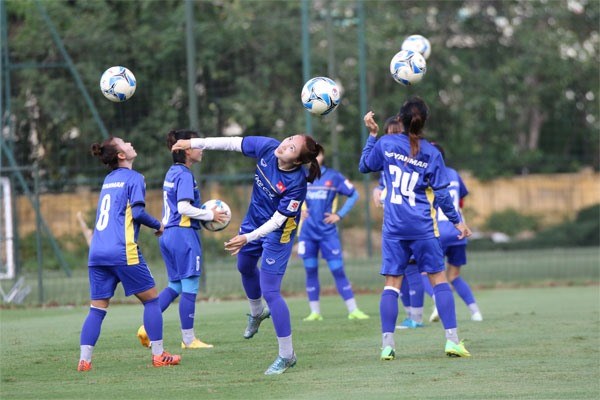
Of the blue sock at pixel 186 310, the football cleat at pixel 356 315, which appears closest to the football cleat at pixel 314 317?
the football cleat at pixel 356 315

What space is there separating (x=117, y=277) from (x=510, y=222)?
1574 centimetres

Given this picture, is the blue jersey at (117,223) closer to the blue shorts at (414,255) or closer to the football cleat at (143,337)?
the football cleat at (143,337)

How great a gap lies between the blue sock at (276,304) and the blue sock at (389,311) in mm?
852

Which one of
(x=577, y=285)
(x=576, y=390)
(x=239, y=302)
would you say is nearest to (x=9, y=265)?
(x=239, y=302)

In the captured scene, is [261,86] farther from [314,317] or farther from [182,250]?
[182,250]

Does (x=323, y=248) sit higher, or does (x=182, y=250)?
(x=182, y=250)

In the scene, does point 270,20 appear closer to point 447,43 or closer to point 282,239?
point 447,43

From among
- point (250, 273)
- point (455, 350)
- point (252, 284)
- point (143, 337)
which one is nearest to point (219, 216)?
point (250, 273)

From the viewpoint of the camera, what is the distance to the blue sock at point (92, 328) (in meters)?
8.11

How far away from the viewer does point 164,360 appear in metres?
8.26

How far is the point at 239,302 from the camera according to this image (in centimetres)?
1497

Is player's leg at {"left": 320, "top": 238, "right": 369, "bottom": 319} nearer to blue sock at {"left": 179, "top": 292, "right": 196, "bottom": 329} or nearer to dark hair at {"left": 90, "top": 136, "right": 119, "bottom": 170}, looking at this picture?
blue sock at {"left": 179, "top": 292, "right": 196, "bottom": 329}

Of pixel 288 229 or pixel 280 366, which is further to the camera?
pixel 288 229

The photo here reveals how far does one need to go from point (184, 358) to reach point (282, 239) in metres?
1.41
